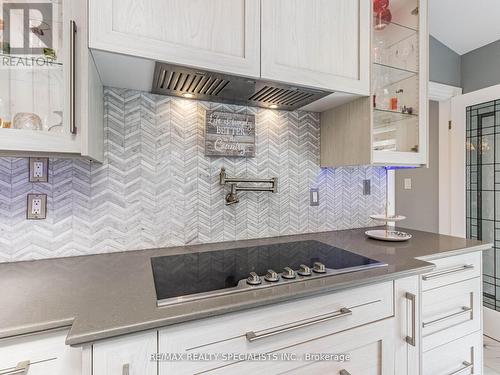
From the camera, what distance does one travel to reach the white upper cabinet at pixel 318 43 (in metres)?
1.17

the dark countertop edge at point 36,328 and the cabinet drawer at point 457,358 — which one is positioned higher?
the dark countertop edge at point 36,328

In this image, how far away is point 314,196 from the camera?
1.70 metres

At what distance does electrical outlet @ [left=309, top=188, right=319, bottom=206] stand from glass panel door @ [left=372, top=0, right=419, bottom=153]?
0.44 meters

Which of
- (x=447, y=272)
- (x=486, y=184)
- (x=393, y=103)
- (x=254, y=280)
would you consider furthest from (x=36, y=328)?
(x=486, y=184)

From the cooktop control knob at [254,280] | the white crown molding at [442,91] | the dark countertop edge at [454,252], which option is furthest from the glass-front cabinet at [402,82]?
the white crown molding at [442,91]

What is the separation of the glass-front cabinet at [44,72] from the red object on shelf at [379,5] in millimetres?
1345

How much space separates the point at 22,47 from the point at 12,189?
554 millimetres

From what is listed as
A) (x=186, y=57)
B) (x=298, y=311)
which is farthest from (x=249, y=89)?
(x=298, y=311)

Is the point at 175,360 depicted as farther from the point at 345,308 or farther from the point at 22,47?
the point at 22,47

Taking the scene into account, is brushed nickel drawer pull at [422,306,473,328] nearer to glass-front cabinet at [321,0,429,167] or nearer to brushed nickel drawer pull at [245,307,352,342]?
brushed nickel drawer pull at [245,307,352,342]

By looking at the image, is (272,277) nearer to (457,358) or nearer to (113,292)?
(113,292)

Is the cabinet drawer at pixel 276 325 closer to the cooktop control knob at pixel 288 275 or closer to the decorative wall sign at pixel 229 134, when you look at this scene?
the cooktop control knob at pixel 288 275

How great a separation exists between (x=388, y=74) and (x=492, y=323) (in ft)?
7.24

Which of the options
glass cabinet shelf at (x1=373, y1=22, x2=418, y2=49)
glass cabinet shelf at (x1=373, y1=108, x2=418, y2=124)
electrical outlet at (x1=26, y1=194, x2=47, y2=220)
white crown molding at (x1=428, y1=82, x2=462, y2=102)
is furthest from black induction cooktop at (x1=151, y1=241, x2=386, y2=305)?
white crown molding at (x1=428, y1=82, x2=462, y2=102)
